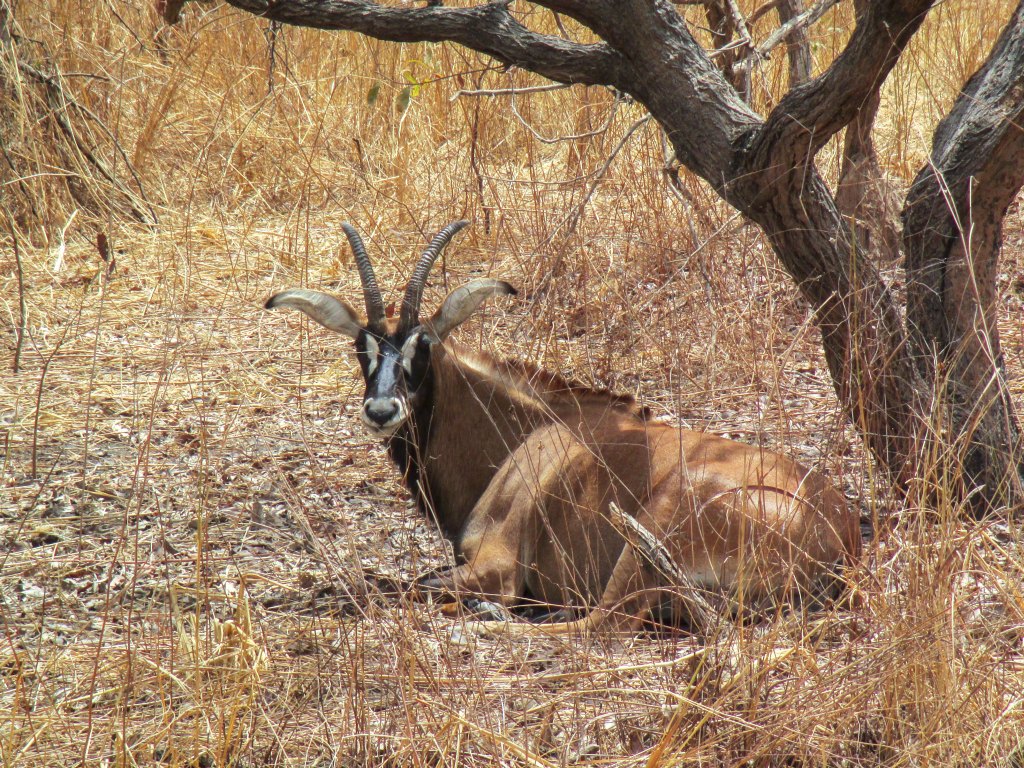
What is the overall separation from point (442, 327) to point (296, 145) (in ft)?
17.0

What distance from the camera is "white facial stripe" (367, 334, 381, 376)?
5176 millimetres

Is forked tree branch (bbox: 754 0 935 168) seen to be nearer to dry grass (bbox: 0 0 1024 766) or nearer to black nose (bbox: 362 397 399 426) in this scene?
dry grass (bbox: 0 0 1024 766)

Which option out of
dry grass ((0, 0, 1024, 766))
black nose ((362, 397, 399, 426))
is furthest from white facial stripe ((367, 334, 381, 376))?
dry grass ((0, 0, 1024, 766))

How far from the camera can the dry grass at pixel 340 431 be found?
10.8 ft

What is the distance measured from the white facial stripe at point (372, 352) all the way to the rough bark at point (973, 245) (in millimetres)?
2391

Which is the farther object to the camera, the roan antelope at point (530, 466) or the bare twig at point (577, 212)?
the bare twig at point (577, 212)

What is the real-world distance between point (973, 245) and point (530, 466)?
2.09 metres

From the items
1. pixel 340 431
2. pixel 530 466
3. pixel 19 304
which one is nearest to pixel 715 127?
pixel 530 466

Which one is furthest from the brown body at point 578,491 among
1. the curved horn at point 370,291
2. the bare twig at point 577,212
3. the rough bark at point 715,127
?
the bare twig at point 577,212

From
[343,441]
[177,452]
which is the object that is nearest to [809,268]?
[343,441]

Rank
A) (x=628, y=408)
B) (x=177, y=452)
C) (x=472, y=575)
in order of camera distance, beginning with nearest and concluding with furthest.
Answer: (x=472, y=575) → (x=628, y=408) → (x=177, y=452)

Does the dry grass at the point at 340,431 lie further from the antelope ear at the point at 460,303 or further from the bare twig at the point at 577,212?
the antelope ear at the point at 460,303

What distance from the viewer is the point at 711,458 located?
16.0 feet

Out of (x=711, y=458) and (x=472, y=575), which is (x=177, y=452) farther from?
(x=711, y=458)
